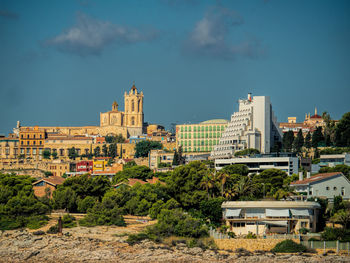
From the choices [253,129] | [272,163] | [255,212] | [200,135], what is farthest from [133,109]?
[255,212]

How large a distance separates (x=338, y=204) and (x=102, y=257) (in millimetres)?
19955

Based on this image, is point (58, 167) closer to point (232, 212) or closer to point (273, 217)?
point (232, 212)

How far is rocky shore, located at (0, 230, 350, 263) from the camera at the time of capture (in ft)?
150

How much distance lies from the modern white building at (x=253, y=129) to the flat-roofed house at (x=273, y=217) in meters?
60.8

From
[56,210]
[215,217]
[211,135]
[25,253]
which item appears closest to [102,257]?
[25,253]

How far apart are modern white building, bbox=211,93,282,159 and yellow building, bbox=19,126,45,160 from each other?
203ft

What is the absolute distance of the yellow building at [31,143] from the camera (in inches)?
6511

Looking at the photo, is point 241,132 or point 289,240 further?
point 241,132

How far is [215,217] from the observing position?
5397 centimetres

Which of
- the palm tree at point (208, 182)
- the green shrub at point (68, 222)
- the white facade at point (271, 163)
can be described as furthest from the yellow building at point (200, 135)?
the green shrub at point (68, 222)

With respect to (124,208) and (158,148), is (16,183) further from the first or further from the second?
(158,148)

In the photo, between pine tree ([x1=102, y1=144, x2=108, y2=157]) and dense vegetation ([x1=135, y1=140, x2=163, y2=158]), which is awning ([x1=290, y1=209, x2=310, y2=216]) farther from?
pine tree ([x1=102, y1=144, x2=108, y2=157])

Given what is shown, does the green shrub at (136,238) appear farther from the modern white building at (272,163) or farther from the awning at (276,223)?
the modern white building at (272,163)

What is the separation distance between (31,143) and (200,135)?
45.5 metres
